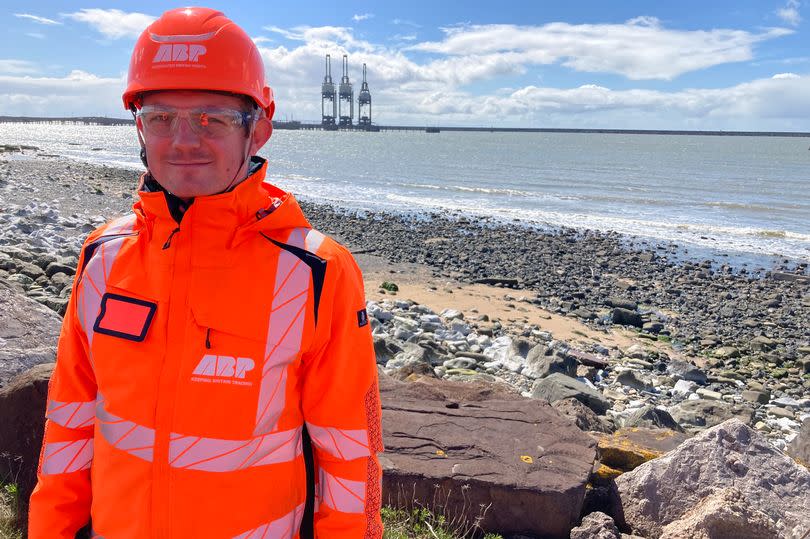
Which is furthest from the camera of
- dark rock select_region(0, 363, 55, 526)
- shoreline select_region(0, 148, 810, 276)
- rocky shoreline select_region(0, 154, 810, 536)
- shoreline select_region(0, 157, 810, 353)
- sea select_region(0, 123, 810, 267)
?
sea select_region(0, 123, 810, 267)

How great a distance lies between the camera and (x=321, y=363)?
2014 mm

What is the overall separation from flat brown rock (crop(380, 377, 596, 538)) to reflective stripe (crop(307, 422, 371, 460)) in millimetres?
2195

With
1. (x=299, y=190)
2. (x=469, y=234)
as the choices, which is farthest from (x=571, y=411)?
(x=299, y=190)

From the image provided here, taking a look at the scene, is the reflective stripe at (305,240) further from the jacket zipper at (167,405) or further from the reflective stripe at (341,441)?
the reflective stripe at (341,441)

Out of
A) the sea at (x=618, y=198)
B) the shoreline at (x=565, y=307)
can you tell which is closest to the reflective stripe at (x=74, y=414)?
the shoreline at (x=565, y=307)

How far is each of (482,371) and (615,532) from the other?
5130 millimetres

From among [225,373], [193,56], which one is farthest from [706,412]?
[193,56]

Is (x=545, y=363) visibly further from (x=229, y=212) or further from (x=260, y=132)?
(x=229, y=212)

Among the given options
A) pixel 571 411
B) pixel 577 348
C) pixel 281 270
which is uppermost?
pixel 281 270

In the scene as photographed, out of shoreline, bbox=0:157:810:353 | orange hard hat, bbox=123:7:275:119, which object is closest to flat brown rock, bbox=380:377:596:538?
orange hard hat, bbox=123:7:275:119

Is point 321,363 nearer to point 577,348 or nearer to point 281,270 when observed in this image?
point 281,270

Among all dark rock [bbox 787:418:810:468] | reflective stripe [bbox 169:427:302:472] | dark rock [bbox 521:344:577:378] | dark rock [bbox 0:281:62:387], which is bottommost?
dark rock [bbox 521:344:577:378]

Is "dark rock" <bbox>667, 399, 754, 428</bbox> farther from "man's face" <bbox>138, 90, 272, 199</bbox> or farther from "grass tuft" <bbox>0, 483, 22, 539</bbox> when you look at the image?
"man's face" <bbox>138, 90, 272, 199</bbox>

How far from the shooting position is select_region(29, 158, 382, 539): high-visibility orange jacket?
1935mm
